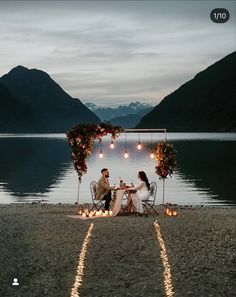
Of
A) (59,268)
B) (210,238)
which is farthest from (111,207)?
(59,268)

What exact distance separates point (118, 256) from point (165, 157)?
12.9 m

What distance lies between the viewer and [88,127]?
26.6 meters

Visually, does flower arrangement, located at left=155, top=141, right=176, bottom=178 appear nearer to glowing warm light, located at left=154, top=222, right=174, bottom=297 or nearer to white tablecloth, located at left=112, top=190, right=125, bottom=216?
white tablecloth, located at left=112, top=190, right=125, bottom=216

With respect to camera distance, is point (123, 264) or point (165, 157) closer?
point (123, 264)

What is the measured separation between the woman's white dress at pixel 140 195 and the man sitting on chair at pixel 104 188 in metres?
1.01

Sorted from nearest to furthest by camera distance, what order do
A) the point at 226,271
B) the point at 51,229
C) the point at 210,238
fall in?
the point at 226,271 → the point at 210,238 → the point at 51,229

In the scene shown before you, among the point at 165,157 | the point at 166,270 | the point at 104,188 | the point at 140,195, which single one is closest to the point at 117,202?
the point at 104,188

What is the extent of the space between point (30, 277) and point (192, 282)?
11.1 ft

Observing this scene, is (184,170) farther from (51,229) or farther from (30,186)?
(51,229)

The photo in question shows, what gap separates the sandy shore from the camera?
11.6 meters

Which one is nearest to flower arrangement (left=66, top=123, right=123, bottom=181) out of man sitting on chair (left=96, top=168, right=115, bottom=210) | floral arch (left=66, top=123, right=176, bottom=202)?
floral arch (left=66, top=123, right=176, bottom=202)

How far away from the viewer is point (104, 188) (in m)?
24.6

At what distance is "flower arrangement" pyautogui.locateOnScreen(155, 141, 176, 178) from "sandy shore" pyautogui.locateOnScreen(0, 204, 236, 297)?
488 cm

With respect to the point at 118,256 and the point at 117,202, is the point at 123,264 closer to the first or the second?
the point at 118,256
